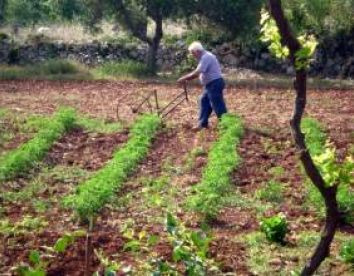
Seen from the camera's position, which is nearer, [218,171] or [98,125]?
[218,171]

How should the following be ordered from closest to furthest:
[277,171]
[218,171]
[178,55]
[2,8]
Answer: [218,171]
[277,171]
[178,55]
[2,8]

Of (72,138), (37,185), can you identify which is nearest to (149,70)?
(72,138)

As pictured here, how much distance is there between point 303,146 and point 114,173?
15.4ft

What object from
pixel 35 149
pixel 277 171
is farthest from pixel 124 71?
pixel 277 171

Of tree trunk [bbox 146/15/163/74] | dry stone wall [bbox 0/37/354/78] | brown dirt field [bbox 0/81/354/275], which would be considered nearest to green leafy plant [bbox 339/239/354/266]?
brown dirt field [bbox 0/81/354/275]

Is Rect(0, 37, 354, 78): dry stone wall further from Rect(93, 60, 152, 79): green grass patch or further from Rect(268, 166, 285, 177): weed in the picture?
Rect(268, 166, 285, 177): weed

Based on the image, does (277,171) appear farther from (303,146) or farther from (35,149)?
(303,146)

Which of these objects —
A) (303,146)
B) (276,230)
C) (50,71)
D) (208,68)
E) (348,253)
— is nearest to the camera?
(303,146)

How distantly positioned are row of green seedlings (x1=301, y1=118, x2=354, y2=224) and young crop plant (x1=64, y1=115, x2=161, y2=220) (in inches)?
96.0

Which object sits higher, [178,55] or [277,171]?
[178,55]

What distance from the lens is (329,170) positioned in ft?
14.5

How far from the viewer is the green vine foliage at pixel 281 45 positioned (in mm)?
4270

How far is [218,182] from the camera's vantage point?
864 cm

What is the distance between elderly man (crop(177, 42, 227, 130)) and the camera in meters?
12.2
